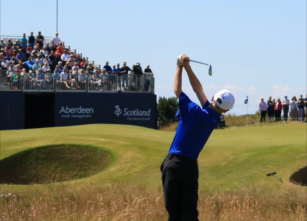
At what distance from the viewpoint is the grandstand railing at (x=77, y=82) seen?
3553 cm

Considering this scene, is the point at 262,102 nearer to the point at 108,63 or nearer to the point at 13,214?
the point at 108,63

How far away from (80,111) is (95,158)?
51.9ft

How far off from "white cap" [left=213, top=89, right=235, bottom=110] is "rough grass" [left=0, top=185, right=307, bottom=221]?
2564 millimetres

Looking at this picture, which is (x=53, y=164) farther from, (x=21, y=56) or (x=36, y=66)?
(x=21, y=56)

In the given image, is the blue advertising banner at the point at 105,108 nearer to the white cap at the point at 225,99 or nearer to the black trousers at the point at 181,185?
the black trousers at the point at 181,185

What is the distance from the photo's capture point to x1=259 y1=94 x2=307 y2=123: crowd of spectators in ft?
124

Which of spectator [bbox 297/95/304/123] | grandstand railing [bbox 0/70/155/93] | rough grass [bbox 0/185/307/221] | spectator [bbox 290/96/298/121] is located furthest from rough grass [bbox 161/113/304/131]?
rough grass [bbox 0/185/307/221]

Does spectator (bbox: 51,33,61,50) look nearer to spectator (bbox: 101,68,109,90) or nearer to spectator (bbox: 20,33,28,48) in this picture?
spectator (bbox: 20,33,28,48)

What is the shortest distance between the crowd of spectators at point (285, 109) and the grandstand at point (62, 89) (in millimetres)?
6594

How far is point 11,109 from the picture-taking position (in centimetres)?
3606

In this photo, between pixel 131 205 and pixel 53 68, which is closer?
pixel 131 205

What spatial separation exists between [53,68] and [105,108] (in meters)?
3.54

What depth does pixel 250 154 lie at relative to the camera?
20.7 m

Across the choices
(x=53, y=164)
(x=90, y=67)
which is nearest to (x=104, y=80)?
(x=90, y=67)
